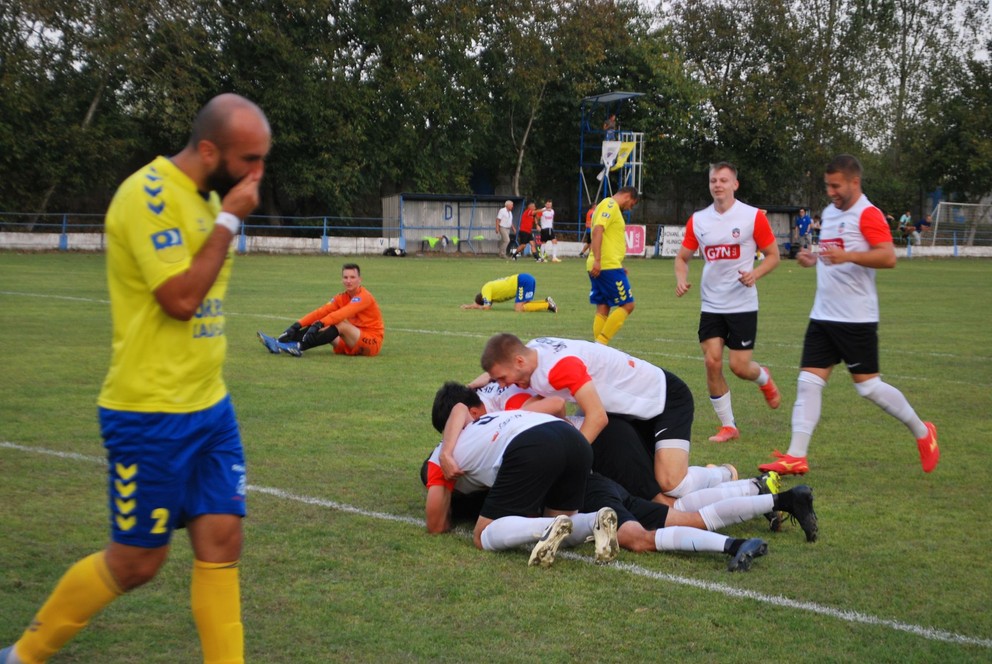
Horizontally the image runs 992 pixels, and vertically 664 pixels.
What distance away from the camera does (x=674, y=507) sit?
20.5 feet

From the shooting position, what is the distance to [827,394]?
11109 millimetres

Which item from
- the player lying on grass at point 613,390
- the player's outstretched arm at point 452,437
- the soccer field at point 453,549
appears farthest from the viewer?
the player lying on grass at point 613,390

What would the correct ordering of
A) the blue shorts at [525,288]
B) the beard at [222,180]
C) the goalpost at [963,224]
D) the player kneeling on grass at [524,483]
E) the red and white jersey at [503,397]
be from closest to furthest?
the beard at [222,180]
the player kneeling on grass at [524,483]
the red and white jersey at [503,397]
the blue shorts at [525,288]
the goalpost at [963,224]

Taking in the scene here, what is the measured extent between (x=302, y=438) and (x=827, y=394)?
18.4 feet

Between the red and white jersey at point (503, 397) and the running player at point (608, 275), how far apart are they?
7366 millimetres

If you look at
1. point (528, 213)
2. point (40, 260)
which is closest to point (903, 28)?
point (528, 213)

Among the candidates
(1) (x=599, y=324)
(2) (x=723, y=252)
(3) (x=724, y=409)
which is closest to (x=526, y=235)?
(1) (x=599, y=324)

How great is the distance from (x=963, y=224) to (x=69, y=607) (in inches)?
2137

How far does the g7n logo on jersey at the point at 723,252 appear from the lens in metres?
9.10

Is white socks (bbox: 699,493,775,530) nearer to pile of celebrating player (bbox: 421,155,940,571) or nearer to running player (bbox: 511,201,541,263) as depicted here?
pile of celebrating player (bbox: 421,155,940,571)

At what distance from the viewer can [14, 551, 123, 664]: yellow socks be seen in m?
3.54

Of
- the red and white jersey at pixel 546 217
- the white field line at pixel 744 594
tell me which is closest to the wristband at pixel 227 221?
the white field line at pixel 744 594

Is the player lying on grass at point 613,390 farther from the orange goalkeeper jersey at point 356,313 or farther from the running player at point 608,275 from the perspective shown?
the running player at point 608,275

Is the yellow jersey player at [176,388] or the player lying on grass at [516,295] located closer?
the yellow jersey player at [176,388]
